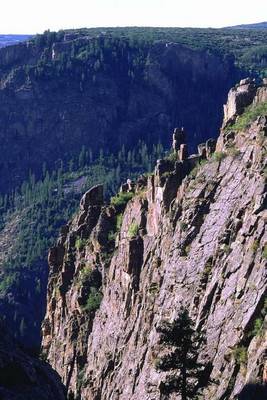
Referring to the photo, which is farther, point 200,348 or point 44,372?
point 200,348

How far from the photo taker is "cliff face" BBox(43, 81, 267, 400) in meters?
56.2

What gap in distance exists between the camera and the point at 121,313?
3209 inches

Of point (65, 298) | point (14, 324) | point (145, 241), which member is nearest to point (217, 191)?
point (145, 241)

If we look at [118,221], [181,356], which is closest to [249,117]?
[181,356]

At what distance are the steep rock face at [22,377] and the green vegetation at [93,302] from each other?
4371 cm

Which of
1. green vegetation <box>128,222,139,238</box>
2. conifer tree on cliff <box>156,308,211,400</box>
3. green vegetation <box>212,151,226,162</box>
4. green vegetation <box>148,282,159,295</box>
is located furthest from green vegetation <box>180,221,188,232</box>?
conifer tree on cliff <box>156,308,211,400</box>

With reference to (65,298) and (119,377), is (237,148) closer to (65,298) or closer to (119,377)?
(119,377)

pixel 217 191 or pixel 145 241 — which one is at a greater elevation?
pixel 217 191

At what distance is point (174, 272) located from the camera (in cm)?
6906

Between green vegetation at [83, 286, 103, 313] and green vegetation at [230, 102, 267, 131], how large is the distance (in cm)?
2640

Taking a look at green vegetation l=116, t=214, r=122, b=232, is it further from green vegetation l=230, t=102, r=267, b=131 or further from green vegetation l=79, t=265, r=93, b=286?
green vegetation l=230, t=102, r=267, b=131

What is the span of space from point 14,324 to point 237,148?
134717 millimetres

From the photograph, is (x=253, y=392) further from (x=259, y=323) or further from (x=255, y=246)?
(x=255, y=246)

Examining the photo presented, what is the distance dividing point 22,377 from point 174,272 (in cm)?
2800
